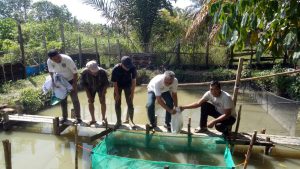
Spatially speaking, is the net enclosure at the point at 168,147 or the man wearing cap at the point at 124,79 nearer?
the net enclosure at the point at 168,147

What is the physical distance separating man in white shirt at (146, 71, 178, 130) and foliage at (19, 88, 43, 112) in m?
4.39

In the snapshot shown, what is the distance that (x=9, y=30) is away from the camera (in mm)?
15359

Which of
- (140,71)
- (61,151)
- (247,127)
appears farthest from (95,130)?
(140,71)

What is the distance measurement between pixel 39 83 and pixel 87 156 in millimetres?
5533

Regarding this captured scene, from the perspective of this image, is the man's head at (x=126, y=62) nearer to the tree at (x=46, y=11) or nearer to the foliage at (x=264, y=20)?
the foliage at (x=264, y=20)

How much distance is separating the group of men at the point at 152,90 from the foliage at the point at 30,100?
8.97ft

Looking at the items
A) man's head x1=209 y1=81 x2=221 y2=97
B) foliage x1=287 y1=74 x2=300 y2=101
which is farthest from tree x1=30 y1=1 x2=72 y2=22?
man's head x1=209 y1=81 x2=221 y2=97

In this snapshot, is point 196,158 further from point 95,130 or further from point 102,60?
point 102,60

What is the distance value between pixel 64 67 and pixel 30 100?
325 centimetres

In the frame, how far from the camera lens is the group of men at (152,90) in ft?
17.8

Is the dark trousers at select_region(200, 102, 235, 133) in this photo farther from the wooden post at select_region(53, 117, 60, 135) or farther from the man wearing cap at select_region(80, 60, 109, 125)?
the wooden post at select_region(53, 117, 60, 135)

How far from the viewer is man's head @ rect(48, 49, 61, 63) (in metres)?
5.84

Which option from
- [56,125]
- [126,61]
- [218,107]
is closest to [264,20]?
[218,107]

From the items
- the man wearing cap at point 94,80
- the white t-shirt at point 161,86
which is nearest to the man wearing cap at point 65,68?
the man wearing cap at point 94,80
